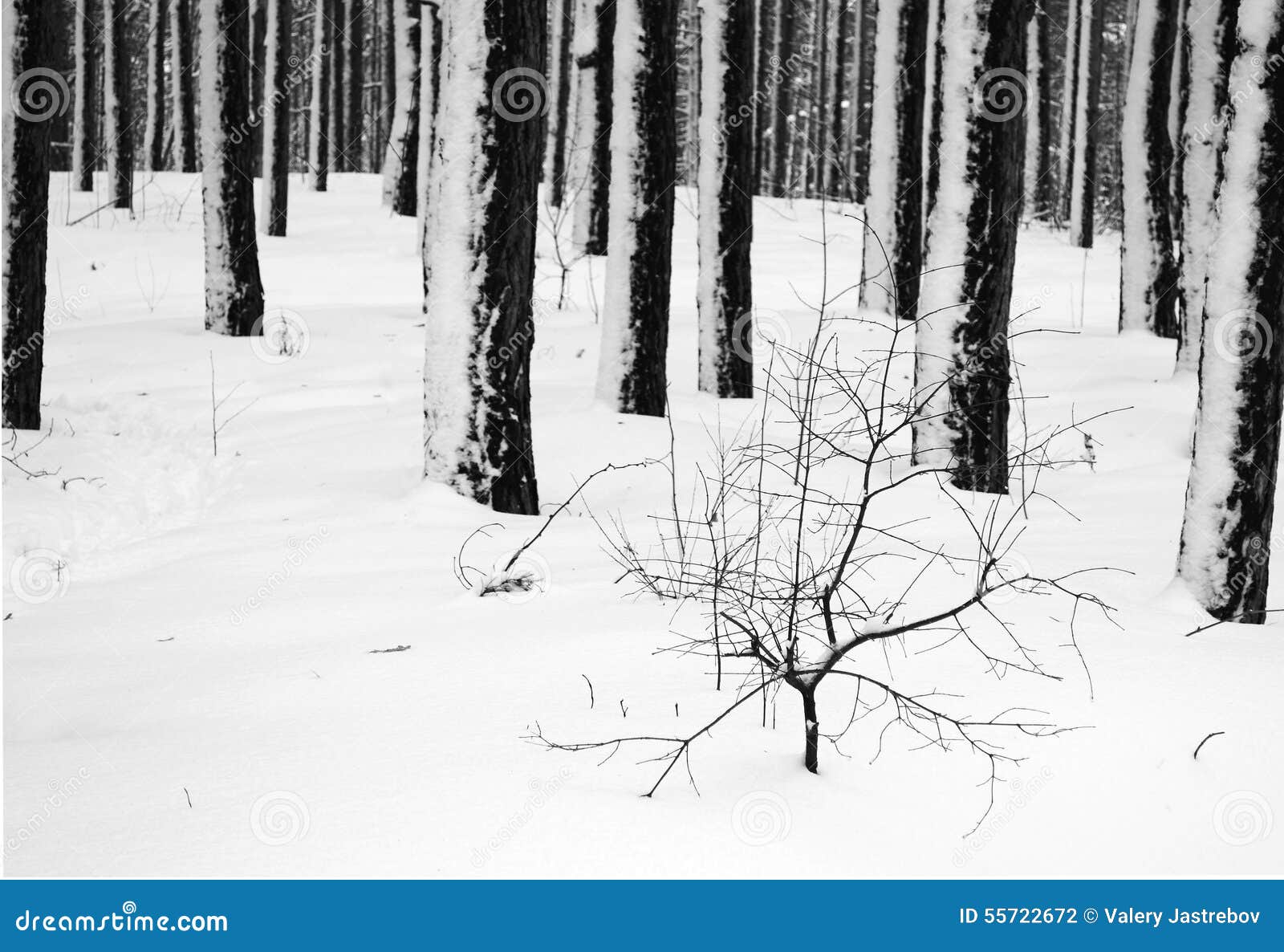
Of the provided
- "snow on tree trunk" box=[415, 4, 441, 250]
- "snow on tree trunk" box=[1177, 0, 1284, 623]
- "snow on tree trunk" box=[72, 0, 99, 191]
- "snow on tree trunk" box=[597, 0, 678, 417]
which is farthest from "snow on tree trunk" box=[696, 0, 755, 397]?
"snow on tree trunk" box=[72, 0, 99, 191]

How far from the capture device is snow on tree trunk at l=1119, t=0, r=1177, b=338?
8961mm

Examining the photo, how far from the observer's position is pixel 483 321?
177 inches

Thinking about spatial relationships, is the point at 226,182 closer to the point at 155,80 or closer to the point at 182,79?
the point at 182,79

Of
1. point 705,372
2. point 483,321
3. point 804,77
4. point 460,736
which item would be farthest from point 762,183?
point 460,736

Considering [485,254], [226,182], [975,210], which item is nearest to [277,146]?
[226,182]

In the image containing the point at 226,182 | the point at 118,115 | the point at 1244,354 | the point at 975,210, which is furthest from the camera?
the point at 118,115

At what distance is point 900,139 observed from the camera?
32.1ft

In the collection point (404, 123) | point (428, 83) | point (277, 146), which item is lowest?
point (277, 146)

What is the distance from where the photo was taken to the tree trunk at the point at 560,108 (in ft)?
65.3

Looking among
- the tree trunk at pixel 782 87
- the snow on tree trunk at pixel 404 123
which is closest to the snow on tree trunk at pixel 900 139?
the snow on tree trunk at pixel 404 123

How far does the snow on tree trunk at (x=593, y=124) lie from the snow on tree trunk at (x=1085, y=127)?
760 cm

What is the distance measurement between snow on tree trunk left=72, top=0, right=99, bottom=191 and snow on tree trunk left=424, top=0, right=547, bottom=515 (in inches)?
636

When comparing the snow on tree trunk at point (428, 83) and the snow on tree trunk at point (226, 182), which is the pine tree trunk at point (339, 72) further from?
the snow on tree trunk at point (226, 182)

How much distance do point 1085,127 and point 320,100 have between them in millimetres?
13214
